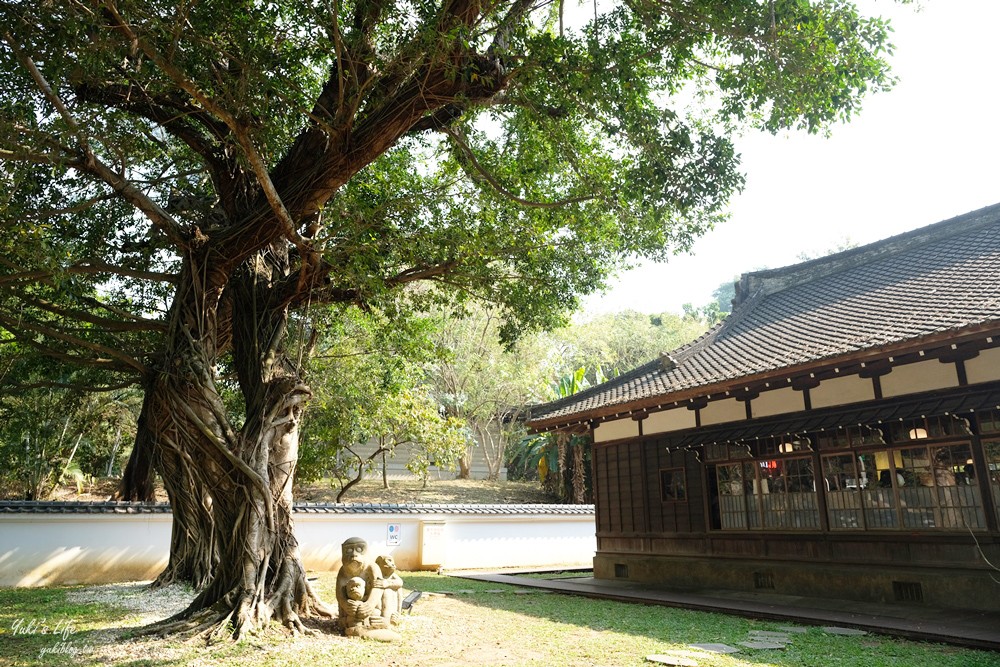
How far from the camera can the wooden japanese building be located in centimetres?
769

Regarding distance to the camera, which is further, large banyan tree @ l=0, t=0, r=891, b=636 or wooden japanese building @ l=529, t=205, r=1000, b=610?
wooden japanese building @ l=529, t=205, r=1000, b=610

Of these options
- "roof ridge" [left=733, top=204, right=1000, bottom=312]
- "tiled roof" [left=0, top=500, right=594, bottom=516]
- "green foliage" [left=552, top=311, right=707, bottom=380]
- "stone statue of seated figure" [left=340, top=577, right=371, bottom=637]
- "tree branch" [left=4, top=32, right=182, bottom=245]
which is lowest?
"stone statue of seated figure" [left=340, top=577, right=371, bottom=637]

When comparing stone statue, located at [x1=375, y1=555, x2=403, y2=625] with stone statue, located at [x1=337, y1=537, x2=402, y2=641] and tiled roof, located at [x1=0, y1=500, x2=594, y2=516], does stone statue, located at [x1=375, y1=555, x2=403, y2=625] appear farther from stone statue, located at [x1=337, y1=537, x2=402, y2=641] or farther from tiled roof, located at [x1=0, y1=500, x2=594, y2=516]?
tiled roof, located at [x1=0, y1=500, x2=594, y2=516]

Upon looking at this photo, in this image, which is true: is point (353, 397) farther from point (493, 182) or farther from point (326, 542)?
point (493, 182)

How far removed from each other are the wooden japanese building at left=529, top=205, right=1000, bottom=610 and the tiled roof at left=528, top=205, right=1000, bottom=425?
1.5 inches

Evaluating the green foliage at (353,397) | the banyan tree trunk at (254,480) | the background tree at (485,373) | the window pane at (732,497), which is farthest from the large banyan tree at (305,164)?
the background tree at (485,373)

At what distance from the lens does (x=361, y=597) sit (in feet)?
22.1

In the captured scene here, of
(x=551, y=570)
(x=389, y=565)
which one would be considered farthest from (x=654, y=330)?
(x=389, y=565)

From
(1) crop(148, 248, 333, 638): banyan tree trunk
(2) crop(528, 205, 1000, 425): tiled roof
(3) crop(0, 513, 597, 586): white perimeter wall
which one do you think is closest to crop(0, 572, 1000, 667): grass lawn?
(1) crop(148, 248, 333, 638): banyan tree trunk

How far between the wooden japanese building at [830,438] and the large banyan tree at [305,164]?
107 inches

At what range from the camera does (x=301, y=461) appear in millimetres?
16156

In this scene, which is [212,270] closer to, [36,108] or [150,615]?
[36,108]

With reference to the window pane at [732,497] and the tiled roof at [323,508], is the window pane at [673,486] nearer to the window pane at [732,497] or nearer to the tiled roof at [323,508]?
the window pane at [732,497]

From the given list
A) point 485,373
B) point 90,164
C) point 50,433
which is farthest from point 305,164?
point 485,373
